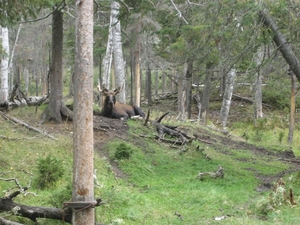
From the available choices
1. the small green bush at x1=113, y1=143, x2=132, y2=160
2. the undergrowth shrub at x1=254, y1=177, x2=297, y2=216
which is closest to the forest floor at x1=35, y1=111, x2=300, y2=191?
the small green bush at x1=113, y1=143, x2=132, y2=160

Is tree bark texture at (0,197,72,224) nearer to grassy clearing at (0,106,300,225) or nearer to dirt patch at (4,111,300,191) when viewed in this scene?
grassy clearing at (0,106,300,225)

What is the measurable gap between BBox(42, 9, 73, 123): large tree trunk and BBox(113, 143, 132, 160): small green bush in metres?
2.80

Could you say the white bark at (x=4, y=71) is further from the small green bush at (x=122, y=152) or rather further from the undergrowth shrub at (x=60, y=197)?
the undergrowth shrub at (x=60, y=197)

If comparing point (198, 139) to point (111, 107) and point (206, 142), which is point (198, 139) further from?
point (111, 107)

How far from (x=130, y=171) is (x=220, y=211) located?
373 centimetres

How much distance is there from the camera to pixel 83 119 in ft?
17.6

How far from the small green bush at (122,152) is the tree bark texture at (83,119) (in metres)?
6.52

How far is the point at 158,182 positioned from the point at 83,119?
568 centimetres

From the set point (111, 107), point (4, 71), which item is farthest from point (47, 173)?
point (4, 71)

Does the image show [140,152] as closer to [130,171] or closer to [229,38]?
[130,171]

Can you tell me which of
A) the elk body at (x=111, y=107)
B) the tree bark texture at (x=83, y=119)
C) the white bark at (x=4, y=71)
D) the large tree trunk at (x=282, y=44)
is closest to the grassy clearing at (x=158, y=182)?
the tree bark texture at (x=83, y=119)

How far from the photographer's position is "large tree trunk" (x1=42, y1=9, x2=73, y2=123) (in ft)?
45.1

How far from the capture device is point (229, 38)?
11.8 m

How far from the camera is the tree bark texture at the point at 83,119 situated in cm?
535
